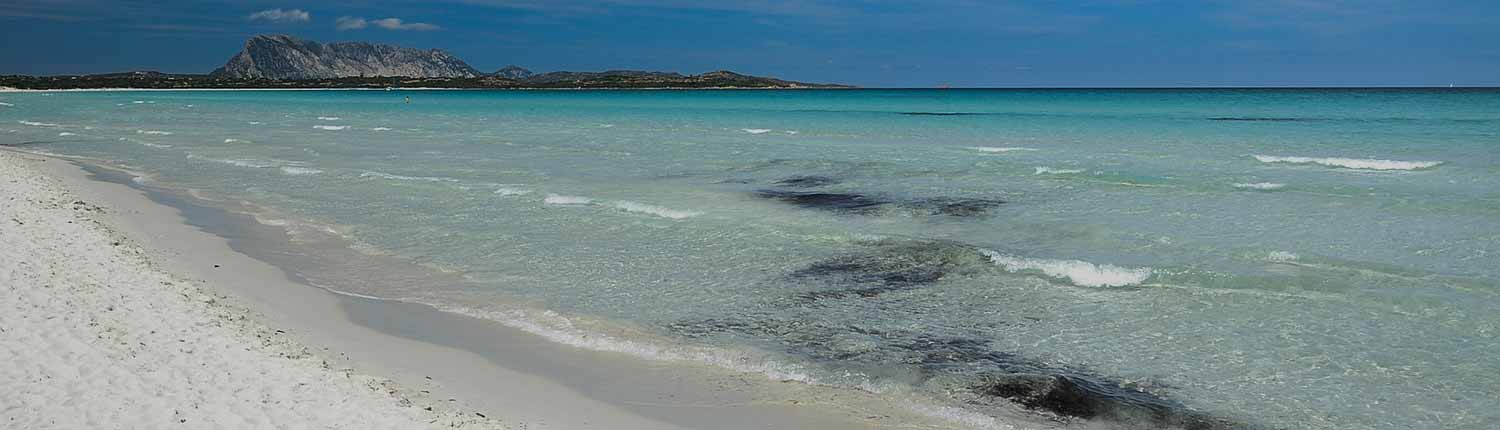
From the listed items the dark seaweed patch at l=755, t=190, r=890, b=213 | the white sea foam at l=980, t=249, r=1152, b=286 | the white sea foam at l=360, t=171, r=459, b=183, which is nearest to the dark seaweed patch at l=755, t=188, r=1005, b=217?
the dark seaweed patch at l=755, t=190, r=890, b=213

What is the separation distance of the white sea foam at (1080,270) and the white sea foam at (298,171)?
59.0ft

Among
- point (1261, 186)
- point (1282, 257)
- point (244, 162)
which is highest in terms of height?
point (1261, 186)

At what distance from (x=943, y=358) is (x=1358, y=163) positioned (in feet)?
70.1

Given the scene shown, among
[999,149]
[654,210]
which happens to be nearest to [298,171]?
[654,210]

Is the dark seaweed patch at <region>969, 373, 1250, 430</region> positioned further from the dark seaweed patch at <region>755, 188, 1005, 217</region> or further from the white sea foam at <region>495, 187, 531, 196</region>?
the white sea foam at <region>495, 187, 531, 196</region>

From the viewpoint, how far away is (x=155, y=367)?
23.9ft

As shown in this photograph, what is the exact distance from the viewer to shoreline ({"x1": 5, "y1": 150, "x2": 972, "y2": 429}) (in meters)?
7.17

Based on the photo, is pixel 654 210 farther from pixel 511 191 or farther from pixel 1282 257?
pixel 1282 257

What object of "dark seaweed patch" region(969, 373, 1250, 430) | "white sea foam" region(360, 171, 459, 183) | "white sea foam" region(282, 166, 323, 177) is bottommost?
"white sea foam" region(282, 166, 323, 177)

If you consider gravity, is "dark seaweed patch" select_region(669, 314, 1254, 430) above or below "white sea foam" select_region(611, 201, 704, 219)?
above

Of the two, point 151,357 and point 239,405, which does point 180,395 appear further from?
point 151,357

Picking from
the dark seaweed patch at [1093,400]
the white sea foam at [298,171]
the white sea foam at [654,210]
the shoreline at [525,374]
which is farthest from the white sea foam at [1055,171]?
the white sea foam at [298,171]

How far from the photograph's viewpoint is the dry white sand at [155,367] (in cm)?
637

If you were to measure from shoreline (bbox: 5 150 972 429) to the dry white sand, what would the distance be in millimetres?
422
